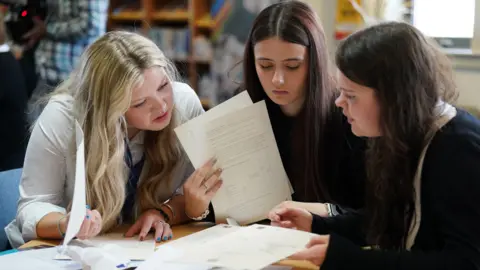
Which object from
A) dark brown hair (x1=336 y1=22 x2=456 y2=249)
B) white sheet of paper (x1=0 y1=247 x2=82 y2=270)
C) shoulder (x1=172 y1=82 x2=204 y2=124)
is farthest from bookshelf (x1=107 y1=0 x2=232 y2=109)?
dark brown hair (x1=336 y1=22 x2=456 y2=249)

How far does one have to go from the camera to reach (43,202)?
63.0 inches

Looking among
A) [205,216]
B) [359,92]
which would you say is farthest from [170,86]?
[359,92]

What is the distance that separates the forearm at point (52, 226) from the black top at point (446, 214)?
2.20 feet

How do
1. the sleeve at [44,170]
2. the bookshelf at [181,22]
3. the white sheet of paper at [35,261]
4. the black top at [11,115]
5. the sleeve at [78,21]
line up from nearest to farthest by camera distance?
the white sheet of paper at [35,261] < the sleeve at [44,170] < the black top at [11,115] < the sleeve at [78,21] < the bookshelf at [181,22]

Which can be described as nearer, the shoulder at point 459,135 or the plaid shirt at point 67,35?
the shoulder at point 459,135

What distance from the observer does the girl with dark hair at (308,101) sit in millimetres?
1630

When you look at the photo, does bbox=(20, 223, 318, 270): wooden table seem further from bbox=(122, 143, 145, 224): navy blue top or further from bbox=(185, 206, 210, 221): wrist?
bbox=(122, 143, 145, 224): navy blue top

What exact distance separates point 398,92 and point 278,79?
50 centimetres

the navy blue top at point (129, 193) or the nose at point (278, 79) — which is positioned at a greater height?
the nose at point (278, 79)

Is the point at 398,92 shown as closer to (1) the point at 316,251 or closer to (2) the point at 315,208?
(1) the point at 316,251

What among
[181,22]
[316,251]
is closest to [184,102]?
[316,251]

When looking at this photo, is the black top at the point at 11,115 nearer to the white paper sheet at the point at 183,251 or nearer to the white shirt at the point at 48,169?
the white shirt at the point at 48,169

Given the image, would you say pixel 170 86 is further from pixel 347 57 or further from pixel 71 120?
pixel 347 57

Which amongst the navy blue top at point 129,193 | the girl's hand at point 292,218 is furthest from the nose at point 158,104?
the girl's hand at point 292,218
